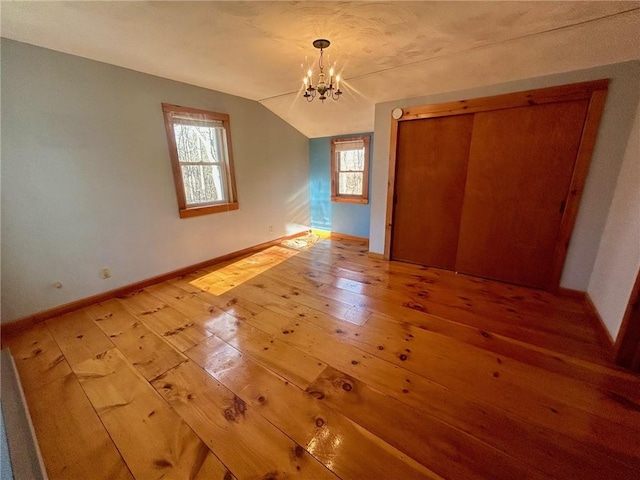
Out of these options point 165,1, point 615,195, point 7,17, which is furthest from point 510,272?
point 7,17

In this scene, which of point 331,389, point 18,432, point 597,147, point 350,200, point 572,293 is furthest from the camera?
point 350,200

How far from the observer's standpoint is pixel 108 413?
1404 millimetres

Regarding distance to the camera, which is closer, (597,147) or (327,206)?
(597,147)

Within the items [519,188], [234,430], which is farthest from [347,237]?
[234,430]

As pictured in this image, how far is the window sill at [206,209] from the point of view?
10.4ft

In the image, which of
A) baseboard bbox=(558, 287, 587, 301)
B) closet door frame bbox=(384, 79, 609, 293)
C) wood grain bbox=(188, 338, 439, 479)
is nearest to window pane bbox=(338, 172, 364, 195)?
closet door frame bbox=(384, 79, 609, 293)

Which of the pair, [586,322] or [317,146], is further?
[317,146]

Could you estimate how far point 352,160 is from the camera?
4.51 metres

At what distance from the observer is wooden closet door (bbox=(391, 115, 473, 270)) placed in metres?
2.93

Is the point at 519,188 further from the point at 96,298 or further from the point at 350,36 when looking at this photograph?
the point at 96,298

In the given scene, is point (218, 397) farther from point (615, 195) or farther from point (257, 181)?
point (615, 195)

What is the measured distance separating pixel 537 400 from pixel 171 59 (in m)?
3.81

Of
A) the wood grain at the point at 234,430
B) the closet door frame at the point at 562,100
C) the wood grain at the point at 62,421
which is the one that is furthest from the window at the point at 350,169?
the wood grain at the point at 62,421

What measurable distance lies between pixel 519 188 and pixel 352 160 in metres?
2.57
